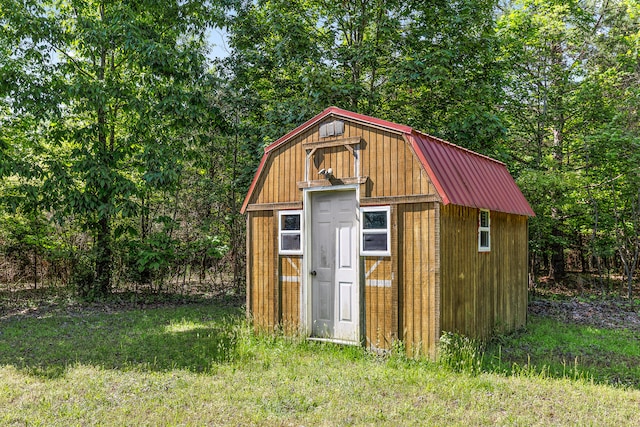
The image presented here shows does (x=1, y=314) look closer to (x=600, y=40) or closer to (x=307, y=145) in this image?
(x=307, y=145)

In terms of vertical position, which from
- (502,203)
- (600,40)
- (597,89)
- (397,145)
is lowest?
(502,203)

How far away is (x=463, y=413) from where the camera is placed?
4121 mm

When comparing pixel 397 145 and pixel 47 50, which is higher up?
pixel 47 50

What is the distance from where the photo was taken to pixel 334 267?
6449 mm

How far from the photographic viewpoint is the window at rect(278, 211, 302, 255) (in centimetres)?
666

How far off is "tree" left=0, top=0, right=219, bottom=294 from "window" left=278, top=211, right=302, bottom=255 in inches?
177

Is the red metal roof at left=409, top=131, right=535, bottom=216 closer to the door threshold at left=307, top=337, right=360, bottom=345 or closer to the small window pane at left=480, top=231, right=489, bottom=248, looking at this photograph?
the small window pane at left=480, top=231, right=489, bottom=248

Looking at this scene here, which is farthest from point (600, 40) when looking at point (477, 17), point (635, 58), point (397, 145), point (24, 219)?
point (24, 219)

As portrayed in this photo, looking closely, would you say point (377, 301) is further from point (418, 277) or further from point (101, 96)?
point (101, 96)

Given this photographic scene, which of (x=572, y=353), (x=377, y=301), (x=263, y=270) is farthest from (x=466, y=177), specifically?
(x=263, y=270)

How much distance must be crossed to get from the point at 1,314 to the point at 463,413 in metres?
9.54

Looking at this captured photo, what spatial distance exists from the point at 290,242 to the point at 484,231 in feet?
9.18

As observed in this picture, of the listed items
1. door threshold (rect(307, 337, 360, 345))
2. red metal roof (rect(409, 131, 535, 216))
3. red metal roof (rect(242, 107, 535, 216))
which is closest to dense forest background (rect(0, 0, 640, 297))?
red metal roof (rect(409, 131, 535, 216))

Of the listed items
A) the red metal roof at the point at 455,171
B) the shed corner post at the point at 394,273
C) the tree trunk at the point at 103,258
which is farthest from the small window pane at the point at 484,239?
the tree trunk at the point at 103,258
